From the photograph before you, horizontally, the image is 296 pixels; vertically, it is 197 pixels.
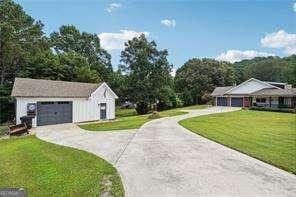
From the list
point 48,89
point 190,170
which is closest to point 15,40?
point 48,89

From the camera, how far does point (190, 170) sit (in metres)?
10.7

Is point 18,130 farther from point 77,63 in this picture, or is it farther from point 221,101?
point 221,101

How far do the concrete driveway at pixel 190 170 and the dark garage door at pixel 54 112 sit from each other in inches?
517

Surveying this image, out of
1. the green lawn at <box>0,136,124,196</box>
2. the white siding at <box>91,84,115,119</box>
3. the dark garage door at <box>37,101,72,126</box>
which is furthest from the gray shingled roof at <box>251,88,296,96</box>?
the green lawn at <box>0,136,124,196</box>

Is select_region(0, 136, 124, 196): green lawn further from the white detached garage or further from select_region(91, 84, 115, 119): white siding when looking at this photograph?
select_region(91, 84, 115, 119): white siding

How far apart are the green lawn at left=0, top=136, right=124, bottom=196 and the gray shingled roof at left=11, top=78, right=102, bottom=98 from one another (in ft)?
41.3

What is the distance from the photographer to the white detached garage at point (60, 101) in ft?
90.6

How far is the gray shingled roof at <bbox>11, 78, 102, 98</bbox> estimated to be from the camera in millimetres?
27922

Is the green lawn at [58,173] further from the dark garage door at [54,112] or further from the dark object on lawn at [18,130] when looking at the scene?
the dark garage door at [54,112]

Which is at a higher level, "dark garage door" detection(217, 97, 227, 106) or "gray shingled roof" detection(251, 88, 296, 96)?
"gray shingled roof" detection(251, 88, 296, 96)

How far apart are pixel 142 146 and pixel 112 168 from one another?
15.2 feet

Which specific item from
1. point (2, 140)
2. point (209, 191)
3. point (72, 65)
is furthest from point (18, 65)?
point (209, 191)

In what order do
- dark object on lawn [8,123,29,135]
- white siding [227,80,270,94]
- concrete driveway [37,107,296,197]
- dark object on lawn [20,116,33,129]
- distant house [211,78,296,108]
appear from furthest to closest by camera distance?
white siding [227,80,270,94], distant house [211,78,296,108], dark object on lawn [20,116,33,129], dark object on lawn [8,123,29,135], concrete driveway [37,107,296,197]

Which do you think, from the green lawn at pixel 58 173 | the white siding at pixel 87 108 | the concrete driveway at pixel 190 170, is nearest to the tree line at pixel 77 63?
the white siding at pixel 87 108
